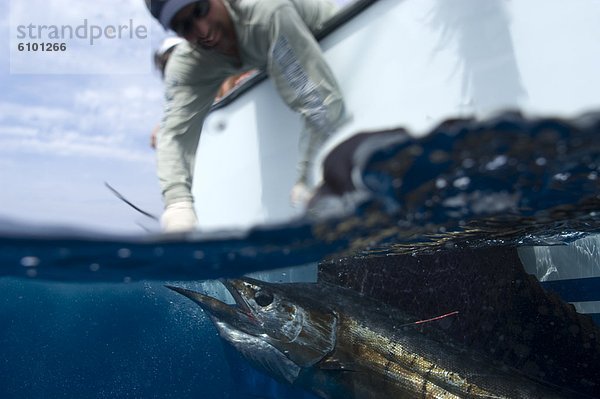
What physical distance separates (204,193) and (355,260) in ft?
4.92

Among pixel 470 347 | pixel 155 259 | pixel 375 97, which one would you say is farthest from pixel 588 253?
pixel 155 259

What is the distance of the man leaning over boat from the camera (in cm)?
245

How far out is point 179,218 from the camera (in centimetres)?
252

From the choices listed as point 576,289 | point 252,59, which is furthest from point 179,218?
point 576,289

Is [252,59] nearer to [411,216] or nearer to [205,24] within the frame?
[205,24]

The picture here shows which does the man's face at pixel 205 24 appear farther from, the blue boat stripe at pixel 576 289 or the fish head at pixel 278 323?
the blue boat stripe at pixel 576 289

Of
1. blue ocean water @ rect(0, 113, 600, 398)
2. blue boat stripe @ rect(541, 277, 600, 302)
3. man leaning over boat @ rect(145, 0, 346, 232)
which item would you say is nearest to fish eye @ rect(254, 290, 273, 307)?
blue ocean water @ rect(0, 113, 600, 398)

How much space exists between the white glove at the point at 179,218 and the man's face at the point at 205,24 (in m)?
0.84

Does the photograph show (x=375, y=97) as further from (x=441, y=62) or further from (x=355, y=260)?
(x=355, y=260)

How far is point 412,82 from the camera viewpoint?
90.4 inches

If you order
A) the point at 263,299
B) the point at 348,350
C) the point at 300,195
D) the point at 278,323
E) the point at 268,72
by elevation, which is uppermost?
the point at 268,72

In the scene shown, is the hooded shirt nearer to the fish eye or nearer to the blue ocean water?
the blue ocean water

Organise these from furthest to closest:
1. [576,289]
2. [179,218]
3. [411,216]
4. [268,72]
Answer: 1. [576,289]
2. [268,72]
3. [411,216]
4. [179,218]

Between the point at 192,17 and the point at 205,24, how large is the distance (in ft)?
0.23
